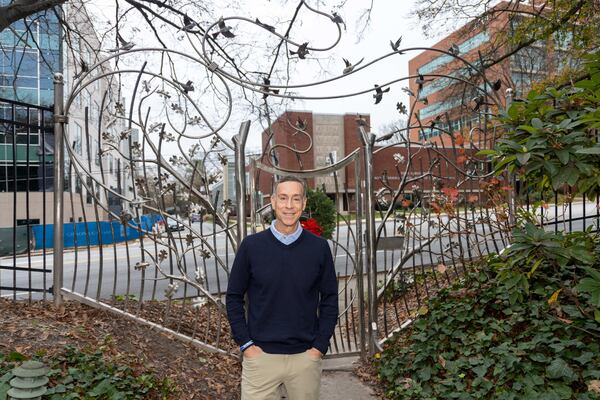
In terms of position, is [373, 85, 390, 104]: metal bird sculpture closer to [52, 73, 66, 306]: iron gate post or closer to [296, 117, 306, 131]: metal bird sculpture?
[296, 117, 306, 131]: metal bird sculpture

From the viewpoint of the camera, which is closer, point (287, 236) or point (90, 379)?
point (287, 236)

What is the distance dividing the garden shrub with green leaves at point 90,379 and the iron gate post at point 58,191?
41.7 inches

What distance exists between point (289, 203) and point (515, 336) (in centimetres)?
222

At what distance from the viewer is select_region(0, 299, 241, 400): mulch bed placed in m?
3.17

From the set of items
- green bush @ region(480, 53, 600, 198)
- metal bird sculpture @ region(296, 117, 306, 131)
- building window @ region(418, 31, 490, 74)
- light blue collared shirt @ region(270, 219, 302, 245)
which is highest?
building window @ region(418, 31, 490, 74)

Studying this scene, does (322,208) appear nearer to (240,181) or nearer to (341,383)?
(240,181)

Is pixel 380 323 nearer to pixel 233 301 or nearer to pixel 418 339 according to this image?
pixel 418 339

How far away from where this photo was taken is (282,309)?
2146 mm

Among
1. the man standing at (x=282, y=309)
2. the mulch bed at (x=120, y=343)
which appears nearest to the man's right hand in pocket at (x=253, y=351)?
the man standing at (x=282, y=309)

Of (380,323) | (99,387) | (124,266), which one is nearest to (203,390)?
(99,387)

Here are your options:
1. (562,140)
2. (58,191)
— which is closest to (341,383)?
(562,140)

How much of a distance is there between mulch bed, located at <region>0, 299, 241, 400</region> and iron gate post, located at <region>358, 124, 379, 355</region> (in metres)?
1.29

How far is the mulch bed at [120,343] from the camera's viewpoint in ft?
10.4

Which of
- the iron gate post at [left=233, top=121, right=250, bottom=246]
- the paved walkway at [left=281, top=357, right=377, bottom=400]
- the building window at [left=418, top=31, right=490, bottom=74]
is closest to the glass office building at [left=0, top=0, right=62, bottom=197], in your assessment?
the iron gate post at [left=233, top=121, right=250, bottom=246]
